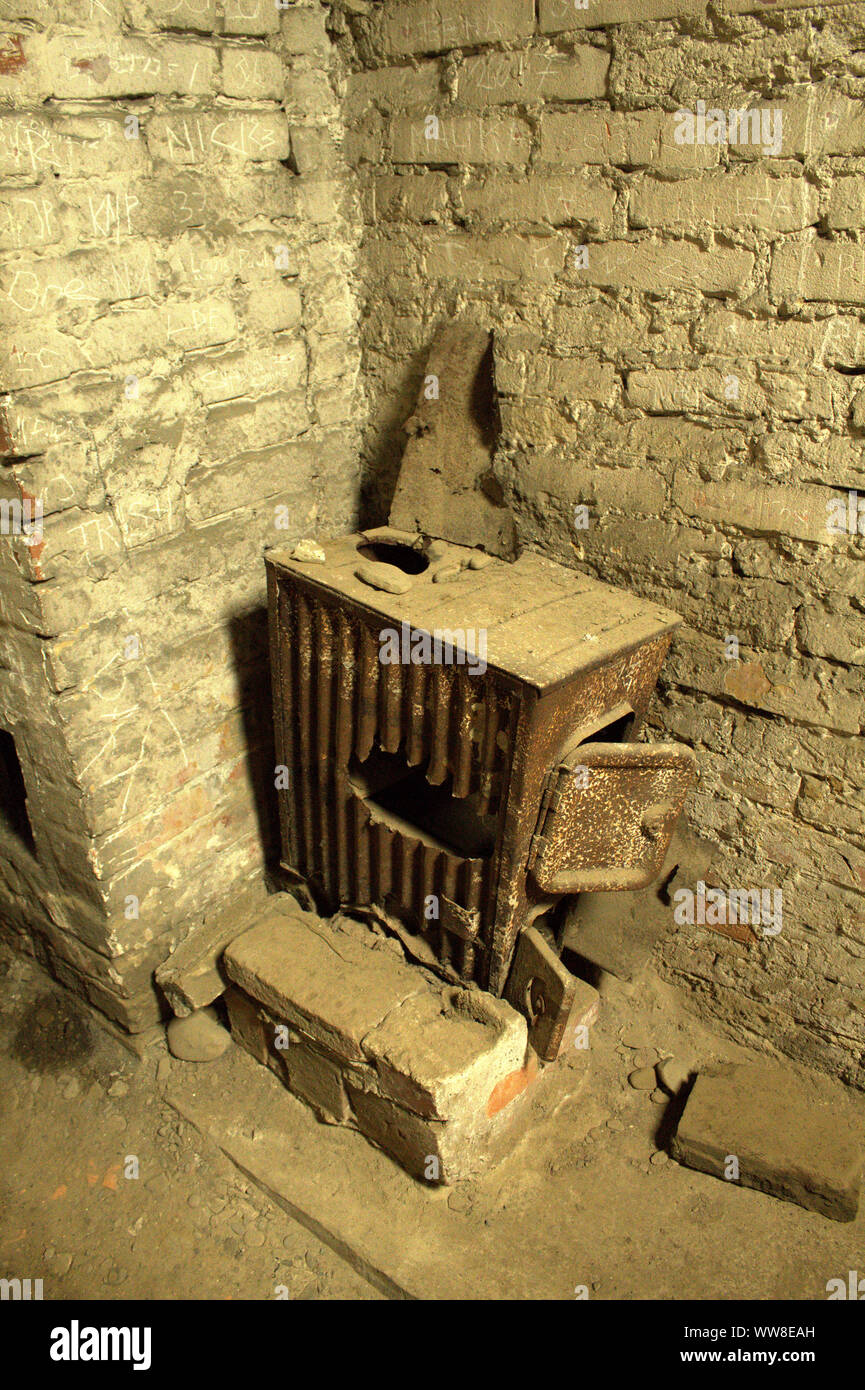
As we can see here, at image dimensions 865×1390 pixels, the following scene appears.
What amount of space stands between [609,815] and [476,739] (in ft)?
1.62

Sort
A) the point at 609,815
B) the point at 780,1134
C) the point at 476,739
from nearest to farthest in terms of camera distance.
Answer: the point at 476,739, the point at 609,815, the point at 780,1134

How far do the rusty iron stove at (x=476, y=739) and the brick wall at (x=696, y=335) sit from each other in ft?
1.07

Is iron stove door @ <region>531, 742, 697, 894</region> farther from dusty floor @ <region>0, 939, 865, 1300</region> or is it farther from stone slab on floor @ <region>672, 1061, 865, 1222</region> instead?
dusty floor @ <region>0, 939, 865, 1300</region>

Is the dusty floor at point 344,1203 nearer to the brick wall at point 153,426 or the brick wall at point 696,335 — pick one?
the brick wall at point 153,426

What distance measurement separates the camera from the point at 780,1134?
9.98 ft

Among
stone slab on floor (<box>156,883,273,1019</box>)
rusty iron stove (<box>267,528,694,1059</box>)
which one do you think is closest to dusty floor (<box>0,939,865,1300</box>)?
stone slab on floor (<box>156,883,273,1019</box>)

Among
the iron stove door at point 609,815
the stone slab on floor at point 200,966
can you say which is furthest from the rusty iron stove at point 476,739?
the stone slab on floor at point 200,966

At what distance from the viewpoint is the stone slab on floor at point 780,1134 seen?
292 centimetres

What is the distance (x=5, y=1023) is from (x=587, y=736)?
107 inches

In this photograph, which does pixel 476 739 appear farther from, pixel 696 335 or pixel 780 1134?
pixel 780 1134

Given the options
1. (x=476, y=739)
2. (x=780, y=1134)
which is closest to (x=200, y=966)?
(x=476, y=739)

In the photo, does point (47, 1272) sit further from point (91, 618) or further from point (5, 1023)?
point (91, 618)

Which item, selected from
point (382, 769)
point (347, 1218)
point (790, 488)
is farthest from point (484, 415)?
point (347, 1218)

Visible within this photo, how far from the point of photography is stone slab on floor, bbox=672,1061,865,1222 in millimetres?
2922
